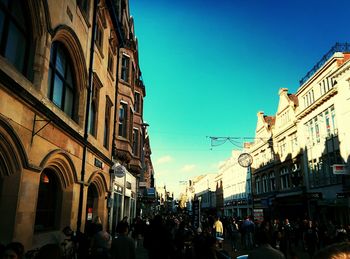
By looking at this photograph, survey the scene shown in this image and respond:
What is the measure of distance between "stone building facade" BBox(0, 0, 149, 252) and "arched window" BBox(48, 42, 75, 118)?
0.12 ft

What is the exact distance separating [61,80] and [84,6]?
4.15 m

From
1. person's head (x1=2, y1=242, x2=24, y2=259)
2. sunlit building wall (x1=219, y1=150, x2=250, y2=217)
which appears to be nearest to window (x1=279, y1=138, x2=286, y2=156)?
sunlit building wall (x1=219, y1=150, x2=250, y2=217)

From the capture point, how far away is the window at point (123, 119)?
21547mm

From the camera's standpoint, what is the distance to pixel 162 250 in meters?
8.16

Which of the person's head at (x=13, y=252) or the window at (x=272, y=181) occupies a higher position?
the window at (x=272, y=181)

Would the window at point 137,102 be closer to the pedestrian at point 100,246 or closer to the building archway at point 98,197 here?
the building archway at point 98,197

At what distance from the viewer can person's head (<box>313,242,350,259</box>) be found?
1435 millimetres

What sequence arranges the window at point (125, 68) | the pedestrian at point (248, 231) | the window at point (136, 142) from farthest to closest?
the window at point (136, 142), the window at point (125, 68), the pedestrian at point (248, 231)

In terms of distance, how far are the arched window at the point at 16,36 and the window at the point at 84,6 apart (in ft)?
14.6

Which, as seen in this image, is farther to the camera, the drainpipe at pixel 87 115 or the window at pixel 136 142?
the window at pixel 136 142

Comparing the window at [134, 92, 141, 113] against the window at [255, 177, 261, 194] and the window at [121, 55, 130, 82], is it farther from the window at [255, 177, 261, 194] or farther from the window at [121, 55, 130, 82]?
the window at [255, 177, 261, 194]

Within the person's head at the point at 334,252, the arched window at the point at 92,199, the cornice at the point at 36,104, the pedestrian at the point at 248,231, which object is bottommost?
the pedestrian at the point at 248,231

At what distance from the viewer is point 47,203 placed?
10.5 meters

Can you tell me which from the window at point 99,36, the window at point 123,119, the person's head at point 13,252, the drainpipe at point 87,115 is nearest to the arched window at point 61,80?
the drainpipe at point 87,115
